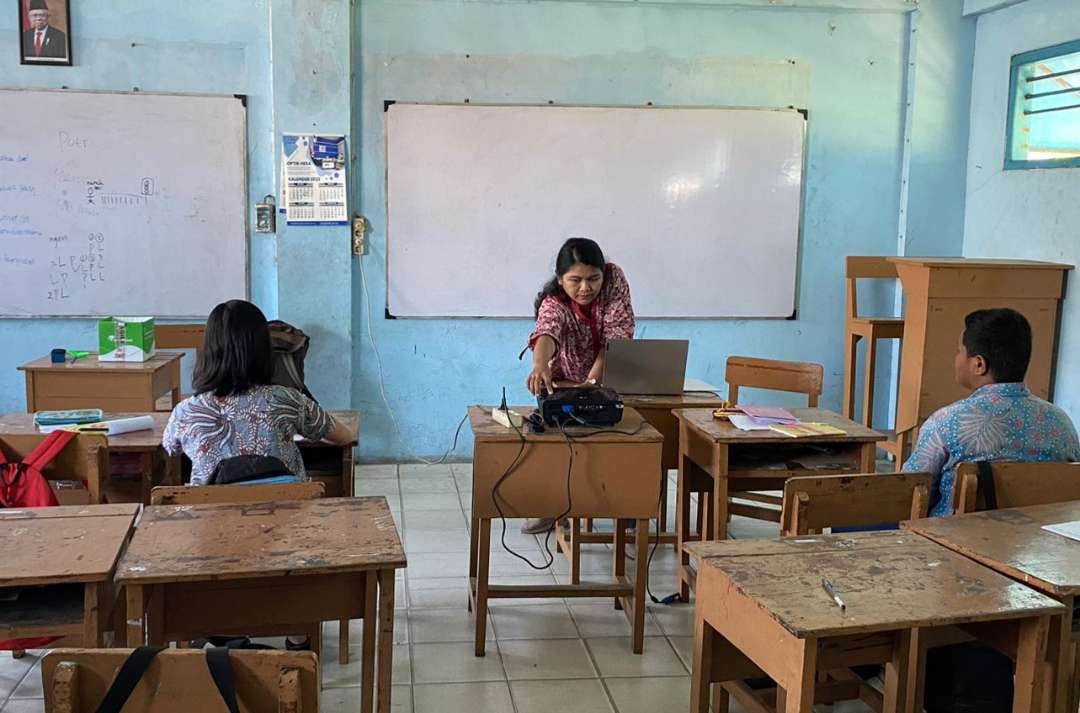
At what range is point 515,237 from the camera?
554 cm

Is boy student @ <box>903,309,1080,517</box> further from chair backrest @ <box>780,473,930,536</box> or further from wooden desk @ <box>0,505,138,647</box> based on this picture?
wooden desk @ <box>0,505,138,647</box>

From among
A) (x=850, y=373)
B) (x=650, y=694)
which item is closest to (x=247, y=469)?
(x=650, y=694)

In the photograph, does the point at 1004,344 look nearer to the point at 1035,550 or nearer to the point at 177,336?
the point at 1035,550

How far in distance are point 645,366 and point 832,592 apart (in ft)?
6.17

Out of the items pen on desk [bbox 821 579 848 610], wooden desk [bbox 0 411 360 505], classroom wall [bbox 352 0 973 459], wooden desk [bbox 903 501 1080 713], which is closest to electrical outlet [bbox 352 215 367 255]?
classroom wall [bbox 352 0 973 459]

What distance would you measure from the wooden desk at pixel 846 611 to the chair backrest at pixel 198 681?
0.89 m

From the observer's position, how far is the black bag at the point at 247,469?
9.16 feet

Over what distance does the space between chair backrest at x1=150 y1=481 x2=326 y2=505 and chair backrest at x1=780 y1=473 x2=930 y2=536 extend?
1198mm

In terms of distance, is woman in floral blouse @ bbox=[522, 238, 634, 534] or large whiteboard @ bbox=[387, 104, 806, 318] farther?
large whiteboard @ bbox=[387, 104, 806, 318]

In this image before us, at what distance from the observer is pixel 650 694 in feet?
9.71

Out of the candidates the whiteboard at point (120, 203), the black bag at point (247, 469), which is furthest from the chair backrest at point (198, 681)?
the whiteboard at point (120, 203)

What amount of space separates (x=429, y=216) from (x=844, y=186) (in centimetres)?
239

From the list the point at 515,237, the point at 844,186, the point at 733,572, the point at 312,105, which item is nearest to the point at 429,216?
the point at 515,237

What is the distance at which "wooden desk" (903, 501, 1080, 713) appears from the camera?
2.08 m
